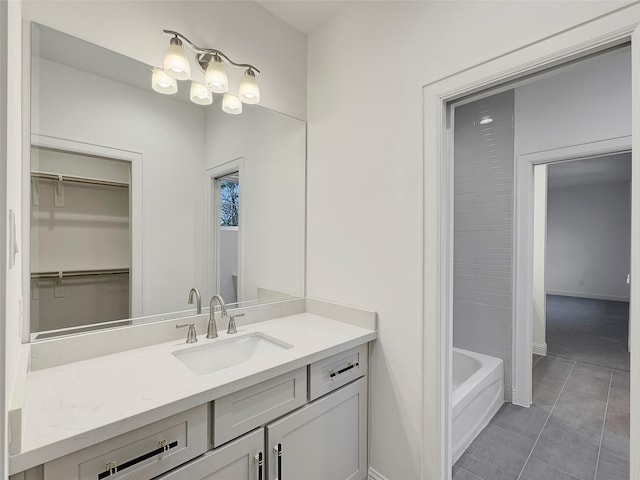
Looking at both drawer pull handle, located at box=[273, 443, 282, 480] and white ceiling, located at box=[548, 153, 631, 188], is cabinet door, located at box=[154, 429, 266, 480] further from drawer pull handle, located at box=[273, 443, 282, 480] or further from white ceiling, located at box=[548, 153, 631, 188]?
white ceiling, located at box=[548, 153, 631, 188]

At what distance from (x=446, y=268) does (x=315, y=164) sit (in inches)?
39.5

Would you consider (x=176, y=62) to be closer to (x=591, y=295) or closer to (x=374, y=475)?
(x=374, y=475)

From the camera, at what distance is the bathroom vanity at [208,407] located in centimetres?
82

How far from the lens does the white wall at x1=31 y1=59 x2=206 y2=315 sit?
1.22m

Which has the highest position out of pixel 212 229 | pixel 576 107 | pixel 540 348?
pixel 576 107

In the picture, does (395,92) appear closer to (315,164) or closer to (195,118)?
(315,164)

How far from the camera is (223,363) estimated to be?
57.3 inches

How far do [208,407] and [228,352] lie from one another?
0.48m

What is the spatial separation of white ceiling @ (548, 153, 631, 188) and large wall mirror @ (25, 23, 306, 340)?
9.24ft

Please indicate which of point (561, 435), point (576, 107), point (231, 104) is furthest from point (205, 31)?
point (561, 435)

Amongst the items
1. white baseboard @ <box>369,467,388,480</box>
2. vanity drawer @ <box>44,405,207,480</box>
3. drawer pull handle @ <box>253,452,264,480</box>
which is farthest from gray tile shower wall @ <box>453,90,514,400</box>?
vanity drawer @ <box>44,405,207,480</box>

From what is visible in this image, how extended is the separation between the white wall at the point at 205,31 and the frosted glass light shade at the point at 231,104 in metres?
0.06

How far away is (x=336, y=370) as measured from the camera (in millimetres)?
1458
